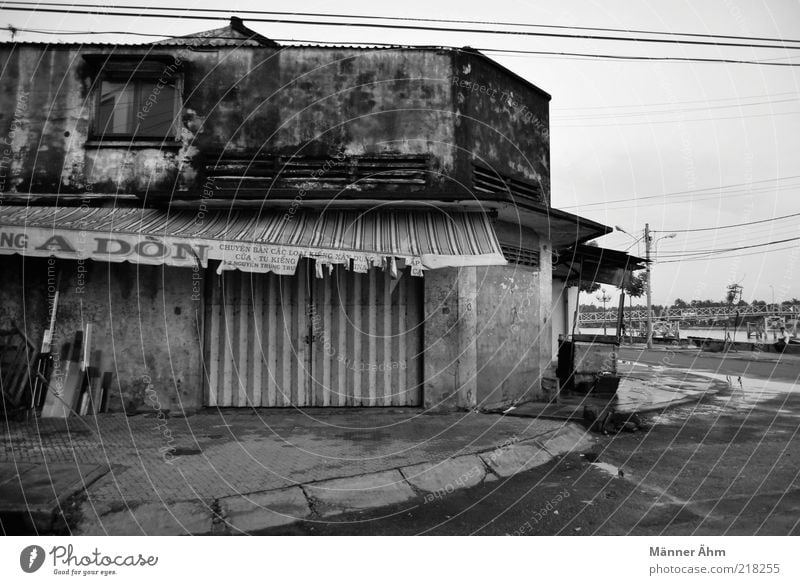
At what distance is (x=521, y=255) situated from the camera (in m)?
9.94

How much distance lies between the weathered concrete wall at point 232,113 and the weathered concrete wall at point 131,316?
1.58 metres

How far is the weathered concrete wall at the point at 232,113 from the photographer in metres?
9.09

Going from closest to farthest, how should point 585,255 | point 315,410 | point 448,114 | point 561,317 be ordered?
1. point 315,410
2. point 448,114
3. point 585,255
4. point 561,317

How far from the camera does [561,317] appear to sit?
1866cm

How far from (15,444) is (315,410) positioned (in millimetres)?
3932

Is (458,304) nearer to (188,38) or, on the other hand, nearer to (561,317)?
(188,38)

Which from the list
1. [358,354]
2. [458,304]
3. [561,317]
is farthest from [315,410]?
[561,317]

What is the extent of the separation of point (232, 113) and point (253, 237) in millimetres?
2825

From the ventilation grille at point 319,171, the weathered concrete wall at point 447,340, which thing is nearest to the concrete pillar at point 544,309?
the weathered concrete wall at point 447,340

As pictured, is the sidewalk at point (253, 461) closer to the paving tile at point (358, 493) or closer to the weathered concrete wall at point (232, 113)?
the paving tile at point (358, 493)

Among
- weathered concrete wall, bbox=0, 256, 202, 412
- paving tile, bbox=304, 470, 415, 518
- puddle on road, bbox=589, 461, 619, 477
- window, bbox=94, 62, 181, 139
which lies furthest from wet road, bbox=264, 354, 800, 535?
window, bbox=94, 62, 181, 139

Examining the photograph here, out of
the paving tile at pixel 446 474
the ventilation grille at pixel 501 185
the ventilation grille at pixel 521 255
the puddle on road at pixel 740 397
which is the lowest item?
the puddle on road at pixel 740 397

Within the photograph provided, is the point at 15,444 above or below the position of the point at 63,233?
below

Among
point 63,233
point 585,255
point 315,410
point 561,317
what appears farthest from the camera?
point 561,317
